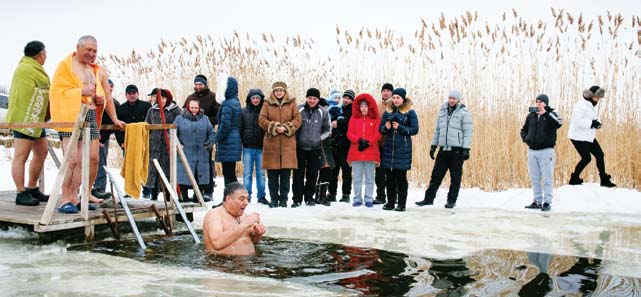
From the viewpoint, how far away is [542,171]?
28.2 feet

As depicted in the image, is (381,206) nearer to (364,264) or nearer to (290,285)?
(364,264)

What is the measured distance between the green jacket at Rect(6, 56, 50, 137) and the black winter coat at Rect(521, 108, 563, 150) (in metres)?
5.94

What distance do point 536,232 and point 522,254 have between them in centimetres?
142

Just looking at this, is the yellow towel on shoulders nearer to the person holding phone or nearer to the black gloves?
the black gloves

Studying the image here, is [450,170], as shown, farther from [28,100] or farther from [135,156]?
[28,100]

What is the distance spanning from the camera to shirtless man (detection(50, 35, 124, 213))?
579 centimetres

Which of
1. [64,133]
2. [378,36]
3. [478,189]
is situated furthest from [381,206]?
[64,133]

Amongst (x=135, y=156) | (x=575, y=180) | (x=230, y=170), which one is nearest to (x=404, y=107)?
(x=230, y=170)

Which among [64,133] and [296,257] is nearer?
[296,257]

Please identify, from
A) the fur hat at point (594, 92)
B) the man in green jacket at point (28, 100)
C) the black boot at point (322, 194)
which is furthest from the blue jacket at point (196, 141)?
the fur hat at point (594, 92)

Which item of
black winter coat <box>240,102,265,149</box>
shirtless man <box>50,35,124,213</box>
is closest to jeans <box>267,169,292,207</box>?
black winter coat <box>240,102,265,149</box>

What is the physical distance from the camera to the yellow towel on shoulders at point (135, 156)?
6328 mm

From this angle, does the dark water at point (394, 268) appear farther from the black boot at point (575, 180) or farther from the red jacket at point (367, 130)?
the black boot at point (575, 180)

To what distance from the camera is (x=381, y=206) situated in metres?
8.93
